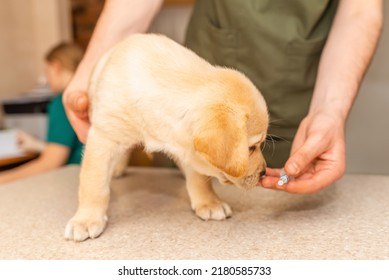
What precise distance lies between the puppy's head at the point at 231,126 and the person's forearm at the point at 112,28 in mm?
475

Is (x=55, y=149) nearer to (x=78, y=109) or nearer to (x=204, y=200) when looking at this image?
(x=78, y=109)

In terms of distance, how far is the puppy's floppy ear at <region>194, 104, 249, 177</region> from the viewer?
787mm

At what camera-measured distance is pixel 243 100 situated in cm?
87

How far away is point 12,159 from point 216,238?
5.30 ft

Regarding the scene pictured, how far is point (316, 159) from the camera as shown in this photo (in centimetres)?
108

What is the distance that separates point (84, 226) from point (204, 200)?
0.31 metres

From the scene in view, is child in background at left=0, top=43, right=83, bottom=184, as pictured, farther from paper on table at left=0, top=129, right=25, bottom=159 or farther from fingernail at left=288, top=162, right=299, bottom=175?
fingernail at left=288, top=162, right=299, bottom=175

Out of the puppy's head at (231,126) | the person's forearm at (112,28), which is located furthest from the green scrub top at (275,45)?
the puppy's head at (231,126)

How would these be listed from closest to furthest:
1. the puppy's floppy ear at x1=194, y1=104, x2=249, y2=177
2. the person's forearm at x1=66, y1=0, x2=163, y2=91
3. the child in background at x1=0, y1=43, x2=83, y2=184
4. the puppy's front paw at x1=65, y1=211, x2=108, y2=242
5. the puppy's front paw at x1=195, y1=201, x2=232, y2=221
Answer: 1. the puppy's floppy ear at x1=194, y1=104, x2=249, y2=177
2. the puppy's front paw at x1=65, y1=211, x2=108, y2=242
3. the puppy's front paw at x1=195, y1=201, x2=232, y2=221
4. the person's forearm at x1=66, y1=0, x2=163, y2=91
5. the child in background at x1=0, y1=43, x2=83, y2=184

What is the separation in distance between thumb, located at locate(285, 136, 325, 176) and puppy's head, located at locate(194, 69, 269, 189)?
0.11 meters

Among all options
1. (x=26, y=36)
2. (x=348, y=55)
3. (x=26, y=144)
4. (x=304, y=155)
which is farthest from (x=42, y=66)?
(x=304, y=155)

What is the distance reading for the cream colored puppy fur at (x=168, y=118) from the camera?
82cm

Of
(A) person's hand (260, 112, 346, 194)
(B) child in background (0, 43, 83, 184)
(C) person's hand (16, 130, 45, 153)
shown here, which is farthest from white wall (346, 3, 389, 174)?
(C) person's hand (16, 130, 45, 153)
